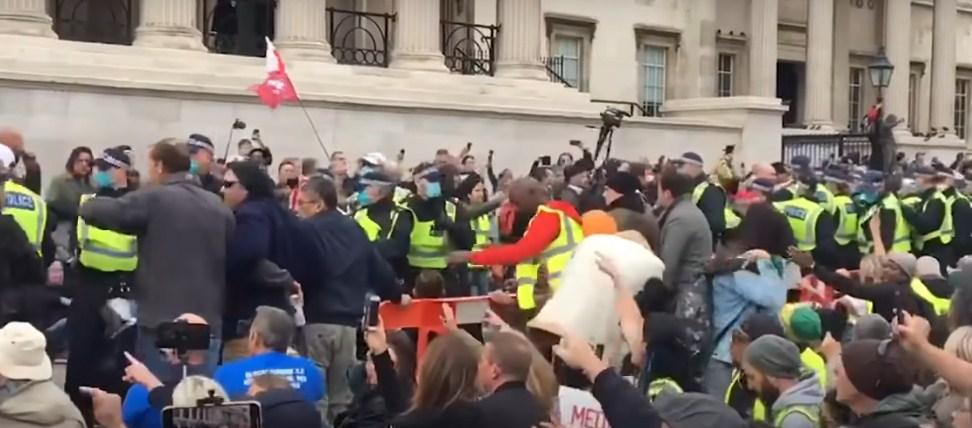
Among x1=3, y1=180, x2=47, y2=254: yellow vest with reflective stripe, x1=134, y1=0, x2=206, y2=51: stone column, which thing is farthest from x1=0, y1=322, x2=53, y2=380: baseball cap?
x1=134, y1=0, x2=206, y2=51: stone column

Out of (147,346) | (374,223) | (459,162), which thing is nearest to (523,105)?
(459,162)

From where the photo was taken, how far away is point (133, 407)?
7.11 metres

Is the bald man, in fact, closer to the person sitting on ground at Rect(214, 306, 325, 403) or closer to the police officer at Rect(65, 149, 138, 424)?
the police officer at Rect(65, 149, 138, 424)

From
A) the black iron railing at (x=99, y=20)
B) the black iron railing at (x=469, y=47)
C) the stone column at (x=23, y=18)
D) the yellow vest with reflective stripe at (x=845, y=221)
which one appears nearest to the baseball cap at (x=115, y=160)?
the yellow vest with reflective stripe at (x=845, y=221)

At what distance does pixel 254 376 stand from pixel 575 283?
7.58 ft

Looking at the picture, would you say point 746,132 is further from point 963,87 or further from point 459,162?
point 963,87

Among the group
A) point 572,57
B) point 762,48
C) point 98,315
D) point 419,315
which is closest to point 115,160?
point 98,315

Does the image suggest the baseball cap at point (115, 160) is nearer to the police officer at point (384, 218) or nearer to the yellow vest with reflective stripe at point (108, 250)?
the yellow vest with reflective stripe at point (108, 250)

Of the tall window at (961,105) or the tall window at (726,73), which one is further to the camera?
the tall window at (961,105)

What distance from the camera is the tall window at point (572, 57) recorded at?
38219 mm

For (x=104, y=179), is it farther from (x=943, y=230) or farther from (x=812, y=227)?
(x=943, y=230)

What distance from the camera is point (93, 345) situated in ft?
34.9

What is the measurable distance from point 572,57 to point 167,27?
15.2 metres

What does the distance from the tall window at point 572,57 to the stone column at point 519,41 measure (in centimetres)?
743
